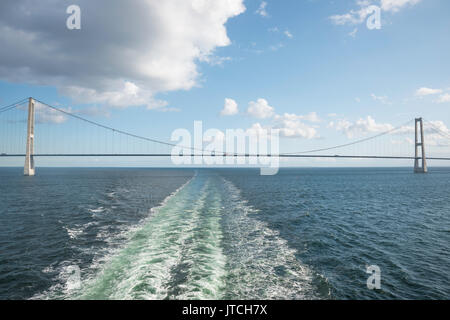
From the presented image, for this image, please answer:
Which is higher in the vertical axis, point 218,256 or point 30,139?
point 30,139

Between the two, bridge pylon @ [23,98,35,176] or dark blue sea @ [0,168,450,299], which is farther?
bridge pylon @ [23,98,35,176]

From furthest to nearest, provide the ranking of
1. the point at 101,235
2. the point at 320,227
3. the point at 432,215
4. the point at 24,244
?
the point at 432,215
the point at 320,227
the point at 101,235
the point at 24,244

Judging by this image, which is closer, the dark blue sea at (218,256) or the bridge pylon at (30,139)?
the dark blue sea at (218,256)

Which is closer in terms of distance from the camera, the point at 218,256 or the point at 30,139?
the point at 218,256

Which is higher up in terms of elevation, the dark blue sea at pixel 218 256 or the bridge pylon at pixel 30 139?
the bridge pylon at pixel 30 139

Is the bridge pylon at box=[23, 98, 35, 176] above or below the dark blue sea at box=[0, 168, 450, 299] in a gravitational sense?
above

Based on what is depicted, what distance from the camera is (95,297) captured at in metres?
7.25
